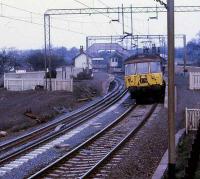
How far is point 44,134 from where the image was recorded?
2278 centimetres

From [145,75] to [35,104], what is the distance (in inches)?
311

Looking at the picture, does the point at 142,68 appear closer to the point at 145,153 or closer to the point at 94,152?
the point at 94,152

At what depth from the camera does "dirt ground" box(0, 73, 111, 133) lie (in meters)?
27.8

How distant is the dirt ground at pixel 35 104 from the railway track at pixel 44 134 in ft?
4.89

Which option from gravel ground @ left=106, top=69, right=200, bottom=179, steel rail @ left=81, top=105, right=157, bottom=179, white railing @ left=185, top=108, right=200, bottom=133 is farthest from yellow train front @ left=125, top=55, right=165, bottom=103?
white railing @ left=185, top=108, right=200, bottom=133

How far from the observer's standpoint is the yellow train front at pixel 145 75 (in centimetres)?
3341

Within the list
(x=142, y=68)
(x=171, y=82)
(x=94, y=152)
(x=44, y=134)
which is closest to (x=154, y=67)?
(x=142, y=68)

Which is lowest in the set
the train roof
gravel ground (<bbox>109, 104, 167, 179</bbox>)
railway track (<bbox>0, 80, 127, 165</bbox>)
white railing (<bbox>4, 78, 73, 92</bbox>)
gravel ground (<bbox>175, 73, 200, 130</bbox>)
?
railway track (<bbox>0, 80, 127, 165</bbox>)

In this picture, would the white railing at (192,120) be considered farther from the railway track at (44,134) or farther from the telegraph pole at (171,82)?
the telegraph pole at (171,82)

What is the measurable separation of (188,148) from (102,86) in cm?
3550

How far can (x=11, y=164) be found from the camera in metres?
15.7

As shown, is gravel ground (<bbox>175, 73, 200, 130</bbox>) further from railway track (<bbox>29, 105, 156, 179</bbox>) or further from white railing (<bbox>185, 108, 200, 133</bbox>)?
railway track (<bbox>29, 105, 156, 179</bbox>)

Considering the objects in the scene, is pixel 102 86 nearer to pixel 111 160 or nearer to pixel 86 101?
pixel 86 101

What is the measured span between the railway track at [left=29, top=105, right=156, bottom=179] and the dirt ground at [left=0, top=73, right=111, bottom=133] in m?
5.48
